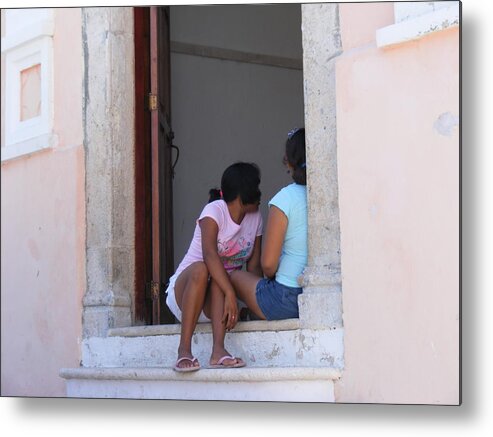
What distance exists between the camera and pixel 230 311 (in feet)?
14.8

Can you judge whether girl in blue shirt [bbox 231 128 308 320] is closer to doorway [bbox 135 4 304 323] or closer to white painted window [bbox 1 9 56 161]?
white painted window [bbox 1 9 56 161]

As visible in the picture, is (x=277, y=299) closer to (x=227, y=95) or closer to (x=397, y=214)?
(x=397, y=214)

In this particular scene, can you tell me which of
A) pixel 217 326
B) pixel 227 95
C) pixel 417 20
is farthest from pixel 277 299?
pixel 227 95

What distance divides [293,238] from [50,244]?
1.32 meters

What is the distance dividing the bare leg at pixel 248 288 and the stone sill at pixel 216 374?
25 cm

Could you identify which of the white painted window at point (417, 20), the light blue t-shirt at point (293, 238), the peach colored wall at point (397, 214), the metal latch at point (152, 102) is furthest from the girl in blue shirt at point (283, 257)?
the metal latch at point (152, 102)

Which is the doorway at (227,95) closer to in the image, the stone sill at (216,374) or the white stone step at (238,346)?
the white stone step at (238,346)

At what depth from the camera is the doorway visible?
6.51 meters

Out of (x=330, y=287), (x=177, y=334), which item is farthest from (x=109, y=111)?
(x=330, y=287)

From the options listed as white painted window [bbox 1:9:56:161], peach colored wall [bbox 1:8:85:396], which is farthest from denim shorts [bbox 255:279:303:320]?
white painted window [bbox 1:9:56:161]

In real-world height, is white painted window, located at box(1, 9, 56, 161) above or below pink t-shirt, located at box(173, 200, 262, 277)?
above

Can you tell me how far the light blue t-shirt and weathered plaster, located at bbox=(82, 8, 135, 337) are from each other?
1.02 m

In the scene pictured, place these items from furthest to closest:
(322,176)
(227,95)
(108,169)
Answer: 1. (227,95)
2. (108,169)
3. (322,176)

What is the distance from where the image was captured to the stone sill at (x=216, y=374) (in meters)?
4.30
